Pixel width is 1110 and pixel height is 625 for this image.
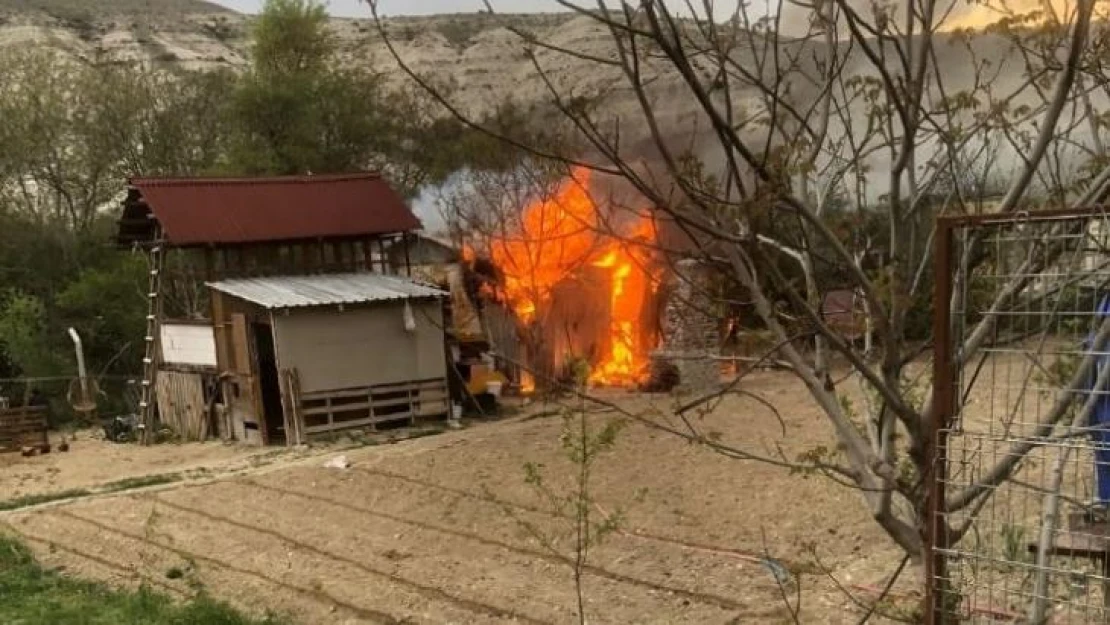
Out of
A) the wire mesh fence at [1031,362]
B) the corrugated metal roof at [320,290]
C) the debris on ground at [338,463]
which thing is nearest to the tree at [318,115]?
the corrugated metal roof at [320,290]

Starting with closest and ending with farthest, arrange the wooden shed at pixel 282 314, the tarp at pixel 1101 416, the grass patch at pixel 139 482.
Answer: the tarp at pixel 1101 416 → the grass patch at pixel 139 482 → the wooden shed at pixel 282 314

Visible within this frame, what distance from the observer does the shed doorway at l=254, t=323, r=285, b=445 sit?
1862 cm

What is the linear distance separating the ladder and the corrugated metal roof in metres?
1.71

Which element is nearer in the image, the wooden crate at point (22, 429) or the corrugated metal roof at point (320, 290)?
the corrugated metal roof at point (320, 290)

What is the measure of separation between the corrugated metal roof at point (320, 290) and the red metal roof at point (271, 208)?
0.94 meters

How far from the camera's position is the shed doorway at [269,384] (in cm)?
1862

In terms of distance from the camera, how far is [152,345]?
20.5m

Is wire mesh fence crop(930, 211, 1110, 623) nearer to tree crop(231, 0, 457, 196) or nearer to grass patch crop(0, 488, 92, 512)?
grass patch crop(0, 488, 92, 512)

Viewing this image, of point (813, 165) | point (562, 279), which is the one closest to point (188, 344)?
point (562, 279)

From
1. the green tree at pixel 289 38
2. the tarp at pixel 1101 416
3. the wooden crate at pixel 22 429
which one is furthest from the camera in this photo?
the green tree at pixel 289 38

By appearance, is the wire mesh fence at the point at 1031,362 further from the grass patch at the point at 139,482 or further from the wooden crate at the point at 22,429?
the wooden crate at the point at 22,429

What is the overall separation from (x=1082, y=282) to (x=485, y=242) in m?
21.3

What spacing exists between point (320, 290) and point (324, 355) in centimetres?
141

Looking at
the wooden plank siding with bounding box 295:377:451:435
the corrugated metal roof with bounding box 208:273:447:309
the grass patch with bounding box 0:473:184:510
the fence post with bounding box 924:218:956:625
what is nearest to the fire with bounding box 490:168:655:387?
the corrugated metal roof with bounding box 208:273:447:309
